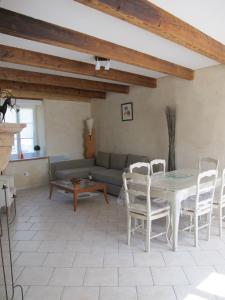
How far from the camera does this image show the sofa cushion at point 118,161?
5.59 m

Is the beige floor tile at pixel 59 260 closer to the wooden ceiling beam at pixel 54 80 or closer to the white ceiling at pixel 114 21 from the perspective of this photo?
the white ceiling at pixel 114 21

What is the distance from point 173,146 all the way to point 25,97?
359 cm

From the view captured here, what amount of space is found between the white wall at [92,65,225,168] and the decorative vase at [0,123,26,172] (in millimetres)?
3413

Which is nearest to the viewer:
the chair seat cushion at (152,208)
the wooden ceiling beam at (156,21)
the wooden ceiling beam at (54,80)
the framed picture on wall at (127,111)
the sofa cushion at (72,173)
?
the wooden ceiling beam at (156,21)

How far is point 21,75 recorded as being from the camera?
401 centimetres

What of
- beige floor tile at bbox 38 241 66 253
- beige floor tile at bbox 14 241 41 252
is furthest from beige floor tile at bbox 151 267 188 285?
beige floor tile at bbox 14 241 41 252

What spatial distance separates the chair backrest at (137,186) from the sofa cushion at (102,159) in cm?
295

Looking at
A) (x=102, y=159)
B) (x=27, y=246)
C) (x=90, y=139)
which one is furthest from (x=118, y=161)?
(x=27, y=246)

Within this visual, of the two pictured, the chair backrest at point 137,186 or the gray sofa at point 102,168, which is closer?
the chair backrest at point 137,186

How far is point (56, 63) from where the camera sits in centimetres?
340

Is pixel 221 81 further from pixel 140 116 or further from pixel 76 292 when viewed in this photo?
pixel 76 292

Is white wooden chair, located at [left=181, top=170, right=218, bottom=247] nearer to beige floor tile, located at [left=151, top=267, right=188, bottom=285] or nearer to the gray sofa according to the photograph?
beige floor tile, located at [left=151, top=267, right=188, bottom=285]

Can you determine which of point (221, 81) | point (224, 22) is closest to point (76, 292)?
point (224, 22)

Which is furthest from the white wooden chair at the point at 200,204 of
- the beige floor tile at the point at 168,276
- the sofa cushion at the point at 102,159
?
the sofa cushion at the point at 102,159
